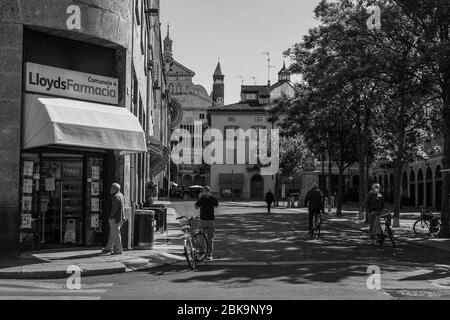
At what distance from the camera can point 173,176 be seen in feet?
347

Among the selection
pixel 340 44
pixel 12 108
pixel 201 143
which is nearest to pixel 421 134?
pixel 340 44

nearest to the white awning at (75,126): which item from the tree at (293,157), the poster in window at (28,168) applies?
the poster in window at (28,168)

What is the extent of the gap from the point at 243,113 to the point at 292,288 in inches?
2812

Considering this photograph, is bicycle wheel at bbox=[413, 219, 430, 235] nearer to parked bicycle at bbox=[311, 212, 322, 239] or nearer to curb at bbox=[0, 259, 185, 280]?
parked bicycle at bbox=[311, 212, 322, 239]

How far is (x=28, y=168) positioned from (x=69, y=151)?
133cm

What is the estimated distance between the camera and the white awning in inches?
539

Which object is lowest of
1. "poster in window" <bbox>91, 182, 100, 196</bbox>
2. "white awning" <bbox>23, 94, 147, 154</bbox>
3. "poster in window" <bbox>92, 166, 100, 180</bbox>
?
"poster in window" <bbox>91, 182, 100, 196</bbox>

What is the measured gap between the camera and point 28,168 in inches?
582

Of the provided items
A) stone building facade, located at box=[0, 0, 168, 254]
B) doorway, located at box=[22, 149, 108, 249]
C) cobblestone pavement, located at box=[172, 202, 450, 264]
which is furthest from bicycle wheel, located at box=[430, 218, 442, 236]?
doorway, located at box=[22, 149, 108, 249]

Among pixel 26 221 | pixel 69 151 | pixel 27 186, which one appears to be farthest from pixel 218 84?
pixel 26 221

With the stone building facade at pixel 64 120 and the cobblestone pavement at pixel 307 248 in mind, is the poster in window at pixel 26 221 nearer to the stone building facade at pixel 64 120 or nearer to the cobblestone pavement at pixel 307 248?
the stone building facade at pixel 64 120

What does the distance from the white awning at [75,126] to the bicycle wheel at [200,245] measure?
2.79 m

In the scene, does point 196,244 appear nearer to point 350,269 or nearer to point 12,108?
point 350,269

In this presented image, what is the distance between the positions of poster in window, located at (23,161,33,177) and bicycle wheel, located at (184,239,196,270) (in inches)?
169
